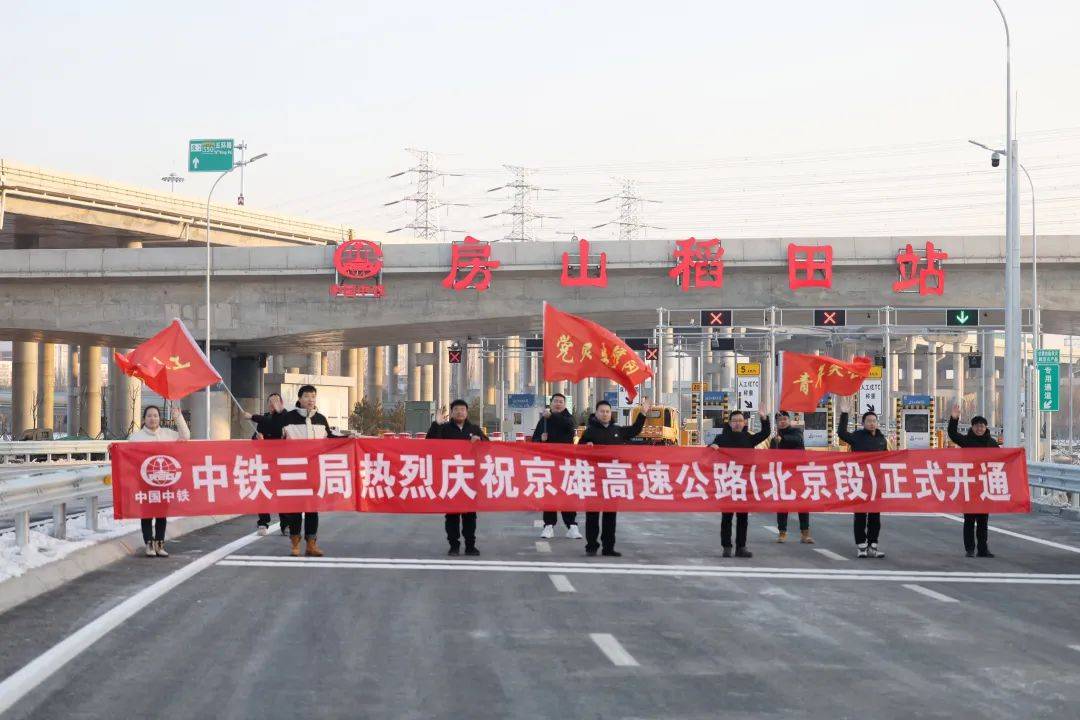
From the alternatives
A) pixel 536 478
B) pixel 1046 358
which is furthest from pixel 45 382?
pixel 536 478

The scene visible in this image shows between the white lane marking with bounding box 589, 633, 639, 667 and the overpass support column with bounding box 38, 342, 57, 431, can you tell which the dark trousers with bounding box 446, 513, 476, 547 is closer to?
the white lane marking with bounding box 589, 633, 639, 667

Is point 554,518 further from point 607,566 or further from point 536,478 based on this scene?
point 607,566

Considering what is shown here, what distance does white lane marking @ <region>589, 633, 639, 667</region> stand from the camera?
9836 mm

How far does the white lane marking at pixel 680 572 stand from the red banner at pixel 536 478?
1732 millimetres

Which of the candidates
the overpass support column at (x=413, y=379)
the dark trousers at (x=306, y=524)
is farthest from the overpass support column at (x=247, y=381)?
the overpass support column at (x=413, y=379)

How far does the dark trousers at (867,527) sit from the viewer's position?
731 inches

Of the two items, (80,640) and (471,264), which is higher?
(471,264)

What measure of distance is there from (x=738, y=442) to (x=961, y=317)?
117 feet

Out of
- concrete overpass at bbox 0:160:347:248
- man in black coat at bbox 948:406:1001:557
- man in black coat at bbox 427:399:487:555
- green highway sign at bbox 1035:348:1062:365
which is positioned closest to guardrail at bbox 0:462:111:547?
man in black coat at bbox 427:399:487:555

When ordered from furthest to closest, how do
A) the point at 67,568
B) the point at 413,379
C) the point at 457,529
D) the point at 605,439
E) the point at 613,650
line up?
the point at 413,379 → the point at 605,439 → the point at 457,529 → the point at 67,568 → the point at 613,650

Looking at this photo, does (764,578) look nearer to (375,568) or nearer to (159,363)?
(375,568)

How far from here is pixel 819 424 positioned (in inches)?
2418

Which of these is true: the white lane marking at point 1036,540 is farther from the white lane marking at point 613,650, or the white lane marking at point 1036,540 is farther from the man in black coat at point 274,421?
the white lane marking at point 613,650

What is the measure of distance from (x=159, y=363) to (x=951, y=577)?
10590 mm
